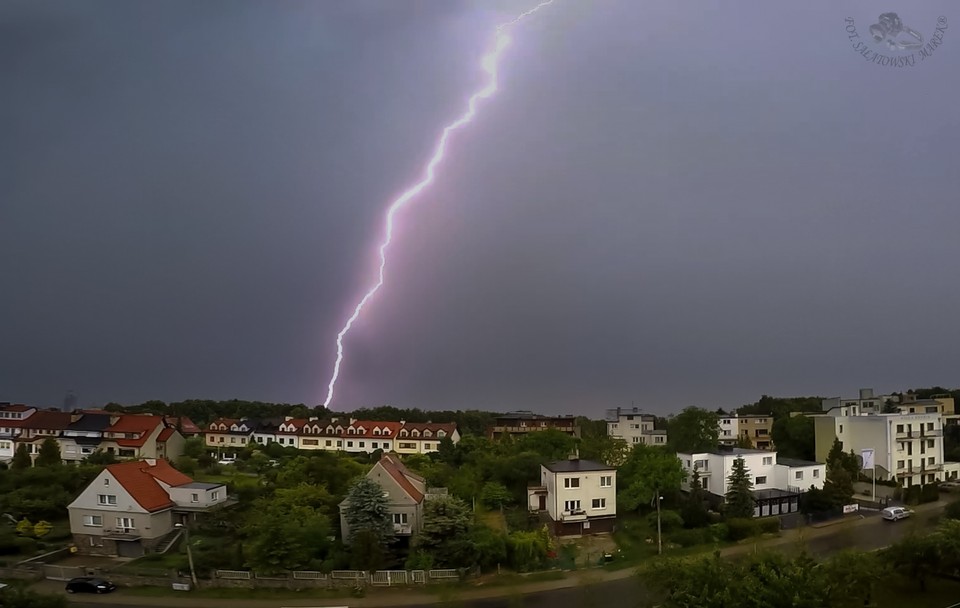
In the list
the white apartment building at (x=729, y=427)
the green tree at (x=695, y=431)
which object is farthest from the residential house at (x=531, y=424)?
the green tree at (x=695, y=431)

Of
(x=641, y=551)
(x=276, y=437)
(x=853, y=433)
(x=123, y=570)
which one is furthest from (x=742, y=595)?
(x=276, y=437)

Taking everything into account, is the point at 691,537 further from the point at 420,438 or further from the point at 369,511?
the point at 420,438

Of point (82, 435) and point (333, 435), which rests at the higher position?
point (82, 435)

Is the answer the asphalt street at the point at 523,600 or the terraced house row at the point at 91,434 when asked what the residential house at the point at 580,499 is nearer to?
the asphalt street at the point at 523,600

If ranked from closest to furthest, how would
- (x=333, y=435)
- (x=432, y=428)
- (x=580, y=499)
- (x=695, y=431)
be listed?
(x=580, y=499), (x=695, y=431), (x=432, y=428), (x=333, y=435)

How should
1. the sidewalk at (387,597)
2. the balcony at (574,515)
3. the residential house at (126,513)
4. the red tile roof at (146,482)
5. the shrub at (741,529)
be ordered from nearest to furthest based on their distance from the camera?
the sidewalk at (387,597) < the shrub at (741,529) < the residential house at (126,513) < the balcony at (574,515) < the red tile roof at (146,482)

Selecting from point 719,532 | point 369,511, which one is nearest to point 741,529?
point 719,532
